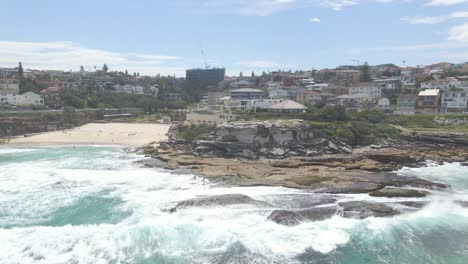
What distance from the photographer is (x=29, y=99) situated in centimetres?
9238

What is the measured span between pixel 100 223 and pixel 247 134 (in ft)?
87.4

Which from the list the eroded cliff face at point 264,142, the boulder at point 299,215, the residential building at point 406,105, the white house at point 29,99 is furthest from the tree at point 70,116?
the boulder at point 299,215

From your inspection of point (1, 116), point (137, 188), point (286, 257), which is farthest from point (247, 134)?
point (1, 116)

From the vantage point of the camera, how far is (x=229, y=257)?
788 inches

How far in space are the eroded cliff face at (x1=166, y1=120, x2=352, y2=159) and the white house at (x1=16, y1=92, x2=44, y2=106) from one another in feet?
192

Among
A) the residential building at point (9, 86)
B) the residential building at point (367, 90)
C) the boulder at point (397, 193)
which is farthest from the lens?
the residential building at point (9, 86)

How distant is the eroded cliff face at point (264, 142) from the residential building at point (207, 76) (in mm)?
102996

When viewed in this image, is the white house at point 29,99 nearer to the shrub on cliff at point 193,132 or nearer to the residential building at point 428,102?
the shrub on cliff at point 193,132

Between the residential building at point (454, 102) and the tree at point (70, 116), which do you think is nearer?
the residential building at point (454, 102)

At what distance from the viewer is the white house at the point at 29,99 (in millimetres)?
91375

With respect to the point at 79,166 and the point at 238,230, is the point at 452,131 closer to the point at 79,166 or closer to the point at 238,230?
the point at 238,230

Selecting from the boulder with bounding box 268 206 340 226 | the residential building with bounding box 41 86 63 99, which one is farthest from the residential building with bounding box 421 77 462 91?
the residential building with bounding box 41 86 63 99

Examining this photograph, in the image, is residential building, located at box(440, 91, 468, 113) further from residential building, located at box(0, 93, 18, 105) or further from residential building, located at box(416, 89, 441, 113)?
residential building, located at box(0, 93, 18, 105)

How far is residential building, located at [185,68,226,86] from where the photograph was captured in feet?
499
